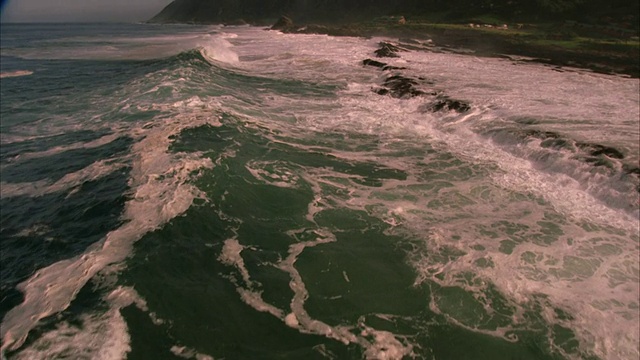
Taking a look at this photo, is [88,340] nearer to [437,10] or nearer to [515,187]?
[515,187]

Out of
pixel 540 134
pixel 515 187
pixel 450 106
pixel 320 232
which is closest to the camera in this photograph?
pixel 320 232

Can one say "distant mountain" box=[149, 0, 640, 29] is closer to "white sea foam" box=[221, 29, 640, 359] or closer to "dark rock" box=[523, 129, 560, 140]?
"white sea foam" box=[221, 29, 640, 359]

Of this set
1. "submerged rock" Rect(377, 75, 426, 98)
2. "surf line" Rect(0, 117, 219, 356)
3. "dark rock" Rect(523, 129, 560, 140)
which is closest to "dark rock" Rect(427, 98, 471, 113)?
"submerged rock" Rect(377, 75, 426, 98)

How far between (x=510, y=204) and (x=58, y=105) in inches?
1042

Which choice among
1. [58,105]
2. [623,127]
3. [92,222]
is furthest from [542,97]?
[58,105]

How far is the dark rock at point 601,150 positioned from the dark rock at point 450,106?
6885mm

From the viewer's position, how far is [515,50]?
44.7m

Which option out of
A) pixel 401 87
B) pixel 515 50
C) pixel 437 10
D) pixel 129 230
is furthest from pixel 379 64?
pixel 437 10

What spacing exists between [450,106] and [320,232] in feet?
47.4

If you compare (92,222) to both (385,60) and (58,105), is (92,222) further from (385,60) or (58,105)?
(385,60)

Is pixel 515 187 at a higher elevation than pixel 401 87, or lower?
lower

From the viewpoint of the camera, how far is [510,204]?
37.6 feet

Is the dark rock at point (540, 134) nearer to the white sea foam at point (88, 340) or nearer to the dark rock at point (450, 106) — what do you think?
the dark rock at point (450, 106)

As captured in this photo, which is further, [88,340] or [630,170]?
[630,170]
